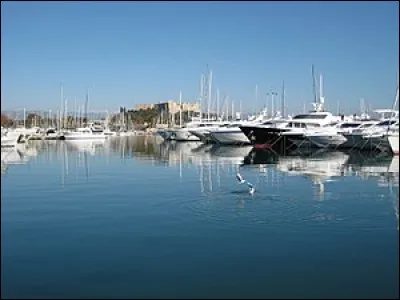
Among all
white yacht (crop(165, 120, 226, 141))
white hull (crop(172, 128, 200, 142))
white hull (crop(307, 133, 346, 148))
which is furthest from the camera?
white hull (crop(172, 128, 200, 142))

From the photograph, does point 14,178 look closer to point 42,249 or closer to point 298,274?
point 42,249

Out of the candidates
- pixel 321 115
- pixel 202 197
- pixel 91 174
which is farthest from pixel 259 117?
pixel 202 197

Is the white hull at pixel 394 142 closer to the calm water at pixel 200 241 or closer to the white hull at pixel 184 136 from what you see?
the calm water at pixel 200 241

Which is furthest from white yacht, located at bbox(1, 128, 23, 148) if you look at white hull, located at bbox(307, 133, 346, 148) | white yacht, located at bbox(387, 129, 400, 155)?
white yacht, located at bbox(387, 129, 400, 155)

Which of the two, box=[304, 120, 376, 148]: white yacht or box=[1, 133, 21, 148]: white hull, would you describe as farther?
box=[1, 133, 21, 148]: white hull

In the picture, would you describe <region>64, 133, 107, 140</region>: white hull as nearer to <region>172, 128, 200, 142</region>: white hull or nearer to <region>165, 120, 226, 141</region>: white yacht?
<region>165, 120, 226, 141</region>: white yacht

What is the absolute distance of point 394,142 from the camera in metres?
43.0

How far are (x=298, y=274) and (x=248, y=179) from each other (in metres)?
15.7

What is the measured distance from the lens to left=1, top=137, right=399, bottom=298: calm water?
8758mm

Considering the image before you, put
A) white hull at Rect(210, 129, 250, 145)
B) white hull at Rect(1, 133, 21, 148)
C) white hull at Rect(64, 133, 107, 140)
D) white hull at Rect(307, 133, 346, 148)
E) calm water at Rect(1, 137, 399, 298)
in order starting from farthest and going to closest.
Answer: white hull at Rect(64, 133, 107, 140)
white hull at Rect(210, 129, 250, 145)
white hull at Rect(1, 133, 21, 148)
white hull at Rect(307, 133, 346, 148)
calm water at Rect(1, 137, 399, 298)

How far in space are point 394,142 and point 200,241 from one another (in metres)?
34.8

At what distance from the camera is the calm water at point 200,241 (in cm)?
876

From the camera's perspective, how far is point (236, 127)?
64.6 meters

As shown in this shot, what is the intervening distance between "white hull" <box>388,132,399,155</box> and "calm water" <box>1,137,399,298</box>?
2292 centimetres
